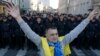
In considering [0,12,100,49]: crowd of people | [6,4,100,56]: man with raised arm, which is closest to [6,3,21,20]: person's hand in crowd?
[6,4,100,56]: man with raised arm

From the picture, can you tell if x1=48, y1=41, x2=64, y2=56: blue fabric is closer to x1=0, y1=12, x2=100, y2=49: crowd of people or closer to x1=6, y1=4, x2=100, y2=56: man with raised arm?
x1=6, y1=4, x2=100, y2=56: man with raised arm

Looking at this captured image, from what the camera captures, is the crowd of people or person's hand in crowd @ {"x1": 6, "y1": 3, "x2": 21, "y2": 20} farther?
the crowd of people

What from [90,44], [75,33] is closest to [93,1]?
[90,44]

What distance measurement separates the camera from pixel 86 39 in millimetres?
17781

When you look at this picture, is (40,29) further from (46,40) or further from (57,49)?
(57,49)

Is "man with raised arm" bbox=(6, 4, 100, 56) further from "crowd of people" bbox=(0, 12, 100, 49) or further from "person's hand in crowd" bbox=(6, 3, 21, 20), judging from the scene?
"crowd of people" bbox=(0, 12, 100, 49)

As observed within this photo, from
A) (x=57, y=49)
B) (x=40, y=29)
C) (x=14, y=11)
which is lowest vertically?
(x=40, y=29)

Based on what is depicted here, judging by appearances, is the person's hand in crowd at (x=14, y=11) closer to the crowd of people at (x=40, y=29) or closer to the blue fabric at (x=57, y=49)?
the blue fabric at (x=57, y=49)

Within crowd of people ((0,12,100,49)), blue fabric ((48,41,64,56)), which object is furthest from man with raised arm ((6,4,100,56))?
crowd of people ((0,12,100,49))

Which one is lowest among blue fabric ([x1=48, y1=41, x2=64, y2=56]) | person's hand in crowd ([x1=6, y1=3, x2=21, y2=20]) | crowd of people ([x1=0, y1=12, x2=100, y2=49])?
crowd of people ([x1=0, y1=12, x2=100, y2=49])

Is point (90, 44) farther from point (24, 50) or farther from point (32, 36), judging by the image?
point (32, 36)

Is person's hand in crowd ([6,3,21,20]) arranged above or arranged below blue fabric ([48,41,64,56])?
above

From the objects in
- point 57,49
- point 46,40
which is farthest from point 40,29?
point 57,49

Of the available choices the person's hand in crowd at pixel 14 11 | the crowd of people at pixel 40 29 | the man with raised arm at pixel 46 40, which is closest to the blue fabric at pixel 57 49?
the man with raised arm at pixel 46 40
